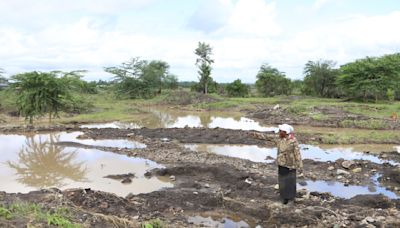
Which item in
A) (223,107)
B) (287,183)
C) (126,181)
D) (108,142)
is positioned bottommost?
(126,181)

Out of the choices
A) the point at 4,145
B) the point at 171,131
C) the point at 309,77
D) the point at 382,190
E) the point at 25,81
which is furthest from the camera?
the point at 309,77

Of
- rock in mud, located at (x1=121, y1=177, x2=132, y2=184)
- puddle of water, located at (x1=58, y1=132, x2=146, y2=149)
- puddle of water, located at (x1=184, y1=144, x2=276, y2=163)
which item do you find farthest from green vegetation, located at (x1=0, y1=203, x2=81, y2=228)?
puddle of water, located at (x1=58, y1=132, x2=146, y2=149)

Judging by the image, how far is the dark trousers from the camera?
744 cm

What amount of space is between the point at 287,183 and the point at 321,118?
16.8 metres

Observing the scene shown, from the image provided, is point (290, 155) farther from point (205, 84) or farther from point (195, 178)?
point (205, 84)

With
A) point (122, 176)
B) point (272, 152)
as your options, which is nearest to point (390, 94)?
point (272, 152)

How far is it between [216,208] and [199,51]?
43861mm

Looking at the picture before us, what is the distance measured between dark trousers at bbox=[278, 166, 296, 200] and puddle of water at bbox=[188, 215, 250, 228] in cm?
105

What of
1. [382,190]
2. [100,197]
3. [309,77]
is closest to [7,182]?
[100,197]

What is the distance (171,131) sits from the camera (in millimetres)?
18547

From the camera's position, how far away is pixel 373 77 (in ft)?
109

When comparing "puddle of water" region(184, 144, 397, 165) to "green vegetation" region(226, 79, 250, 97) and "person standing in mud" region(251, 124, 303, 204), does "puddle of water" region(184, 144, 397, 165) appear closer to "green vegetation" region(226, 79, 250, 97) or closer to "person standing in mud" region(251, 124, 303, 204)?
"person standing in mud" region(251, 124, 303, 204)

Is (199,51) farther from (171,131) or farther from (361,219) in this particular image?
(361,219)

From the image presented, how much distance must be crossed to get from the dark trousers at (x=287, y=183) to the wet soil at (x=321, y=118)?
1490 centimetres
